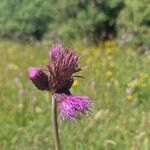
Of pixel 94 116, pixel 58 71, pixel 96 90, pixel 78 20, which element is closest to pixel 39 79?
pixel 58 71

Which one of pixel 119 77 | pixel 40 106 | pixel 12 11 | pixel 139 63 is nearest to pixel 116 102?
pixel 40 106

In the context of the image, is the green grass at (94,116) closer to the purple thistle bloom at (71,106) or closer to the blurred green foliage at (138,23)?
the purple thistle bloom at (71,106)

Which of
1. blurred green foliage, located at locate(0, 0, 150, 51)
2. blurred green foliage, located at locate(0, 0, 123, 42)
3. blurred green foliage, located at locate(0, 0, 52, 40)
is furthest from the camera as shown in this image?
blurred green foliage, located at locate(0, 0, 52, 40)

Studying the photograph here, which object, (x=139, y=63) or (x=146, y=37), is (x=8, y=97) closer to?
(x=139, y=63)

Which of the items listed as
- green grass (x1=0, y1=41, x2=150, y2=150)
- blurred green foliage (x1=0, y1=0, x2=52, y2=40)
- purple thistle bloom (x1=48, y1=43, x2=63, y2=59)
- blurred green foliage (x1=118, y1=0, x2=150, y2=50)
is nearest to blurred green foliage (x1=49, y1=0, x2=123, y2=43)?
blurred green foliage (x1=118, y1=0, x2=150, y2=50)

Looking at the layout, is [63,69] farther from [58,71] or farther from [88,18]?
[88,18]

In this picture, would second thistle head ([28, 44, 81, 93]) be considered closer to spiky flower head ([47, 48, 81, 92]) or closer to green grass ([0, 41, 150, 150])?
spiky flower head ([47, 48, 81, 92])
